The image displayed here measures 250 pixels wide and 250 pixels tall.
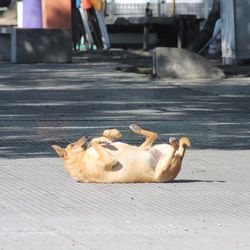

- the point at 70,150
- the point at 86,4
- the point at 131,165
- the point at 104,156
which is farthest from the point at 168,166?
the point at 86,4

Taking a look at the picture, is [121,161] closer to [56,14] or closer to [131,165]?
[131,165]

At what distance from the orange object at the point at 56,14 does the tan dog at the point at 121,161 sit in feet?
55.6

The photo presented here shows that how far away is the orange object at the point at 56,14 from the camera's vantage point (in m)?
24.2

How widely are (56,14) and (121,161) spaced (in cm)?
1735

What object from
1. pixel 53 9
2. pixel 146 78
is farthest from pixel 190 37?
pixel 146 78

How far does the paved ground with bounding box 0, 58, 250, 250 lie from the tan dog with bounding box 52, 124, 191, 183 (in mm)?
95

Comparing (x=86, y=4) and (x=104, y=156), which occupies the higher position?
(x=86, y=4)

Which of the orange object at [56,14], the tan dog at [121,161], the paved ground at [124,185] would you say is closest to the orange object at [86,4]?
the orange object at [56,14]

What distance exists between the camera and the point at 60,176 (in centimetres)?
792

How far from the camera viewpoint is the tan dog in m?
7.35

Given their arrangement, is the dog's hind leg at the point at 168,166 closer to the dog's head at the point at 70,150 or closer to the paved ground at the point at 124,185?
the paved ground at the point at 124,185

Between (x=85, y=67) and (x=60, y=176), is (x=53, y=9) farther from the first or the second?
(x=60, y=176)

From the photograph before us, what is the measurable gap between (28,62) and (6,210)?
1517 centimetres

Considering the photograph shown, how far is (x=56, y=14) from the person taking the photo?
24.3 m
